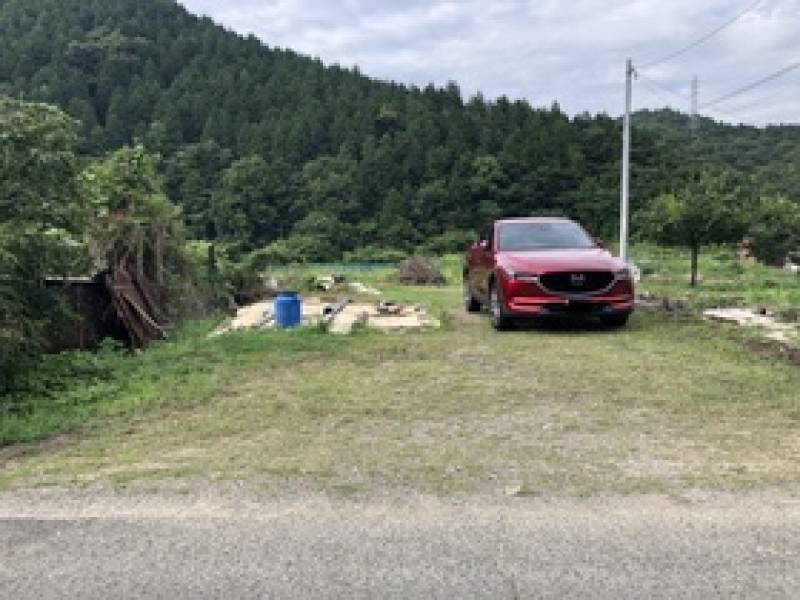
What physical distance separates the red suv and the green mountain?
5033 centimetres

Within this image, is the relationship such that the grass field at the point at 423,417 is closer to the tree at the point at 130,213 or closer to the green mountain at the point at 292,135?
the tree at the point at 130,213

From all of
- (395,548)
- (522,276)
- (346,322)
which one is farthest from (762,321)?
(395,548)

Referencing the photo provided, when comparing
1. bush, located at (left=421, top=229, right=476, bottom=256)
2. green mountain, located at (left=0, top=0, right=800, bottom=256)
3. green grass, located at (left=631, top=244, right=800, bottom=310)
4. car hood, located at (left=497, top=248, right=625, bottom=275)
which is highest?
green mountain, located at (left=0, top=0, right=800, bottom=256)

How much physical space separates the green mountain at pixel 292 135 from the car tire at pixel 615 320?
5036 cm

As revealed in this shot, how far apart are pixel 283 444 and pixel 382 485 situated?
4.23 ft

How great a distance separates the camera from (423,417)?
704cm

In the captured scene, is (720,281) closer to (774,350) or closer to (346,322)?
(346,322)

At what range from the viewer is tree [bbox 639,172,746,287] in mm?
24531

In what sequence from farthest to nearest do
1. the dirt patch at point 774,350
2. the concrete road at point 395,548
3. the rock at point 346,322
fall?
1. the rock at point 346,322
2. the dirt patch at point 774,350
3. the concrete road at point 395,548

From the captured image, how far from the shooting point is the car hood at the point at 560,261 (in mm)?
11836

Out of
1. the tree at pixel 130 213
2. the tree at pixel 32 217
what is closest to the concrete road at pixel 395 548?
the tree at pixel 32 217

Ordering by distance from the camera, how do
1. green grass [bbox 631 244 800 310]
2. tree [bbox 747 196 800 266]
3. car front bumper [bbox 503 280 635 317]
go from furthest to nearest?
tree [bbox 747 196 800 266], green grass [bbox 631 244 800 310], car front bumper [bbox 503 280 635 317]

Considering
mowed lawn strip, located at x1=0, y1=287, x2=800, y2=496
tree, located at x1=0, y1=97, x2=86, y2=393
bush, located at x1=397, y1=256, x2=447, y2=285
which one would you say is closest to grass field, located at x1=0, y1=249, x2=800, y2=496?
mowed lawn strip, located at x1=0, y1=287, x2=800, y2=496

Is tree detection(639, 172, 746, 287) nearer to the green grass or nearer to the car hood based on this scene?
the green grass
